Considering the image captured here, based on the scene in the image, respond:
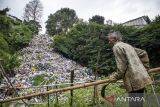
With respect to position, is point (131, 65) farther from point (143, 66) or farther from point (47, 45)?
point (47, 45)

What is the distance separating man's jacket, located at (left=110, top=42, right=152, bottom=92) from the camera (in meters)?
4.04

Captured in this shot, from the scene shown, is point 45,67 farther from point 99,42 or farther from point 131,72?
point 131,72

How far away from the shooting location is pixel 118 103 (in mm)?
4277

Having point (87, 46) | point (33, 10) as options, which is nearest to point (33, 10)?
point (33, 10)

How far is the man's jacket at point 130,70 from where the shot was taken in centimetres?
404

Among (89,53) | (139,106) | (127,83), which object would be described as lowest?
(139,106)

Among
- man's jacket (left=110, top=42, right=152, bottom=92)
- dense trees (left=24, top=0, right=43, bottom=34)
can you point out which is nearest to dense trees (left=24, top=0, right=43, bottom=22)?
dense trees (left=24, top=0, right=43, bottom=34)

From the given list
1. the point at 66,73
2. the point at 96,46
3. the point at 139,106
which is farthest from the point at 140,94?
Answer: the point at 96,46

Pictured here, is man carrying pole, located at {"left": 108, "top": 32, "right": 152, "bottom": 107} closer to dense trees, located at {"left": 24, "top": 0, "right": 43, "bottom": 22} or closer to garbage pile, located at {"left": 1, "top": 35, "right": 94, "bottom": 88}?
garbage pile, located at {"left": 1, "top": 35, "right": 94, "bottom": 88}

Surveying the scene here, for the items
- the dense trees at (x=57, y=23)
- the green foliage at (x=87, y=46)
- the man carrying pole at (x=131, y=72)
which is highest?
the dense trees at (x=57, y=23)

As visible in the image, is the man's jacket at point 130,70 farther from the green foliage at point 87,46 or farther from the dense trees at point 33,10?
the dense trees at point 33,10

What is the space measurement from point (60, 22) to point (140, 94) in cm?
5417

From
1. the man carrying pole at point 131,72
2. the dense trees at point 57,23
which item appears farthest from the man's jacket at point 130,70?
the dense trees at point 57,23

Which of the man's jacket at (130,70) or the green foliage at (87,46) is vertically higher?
the green foliage at (87,46)
